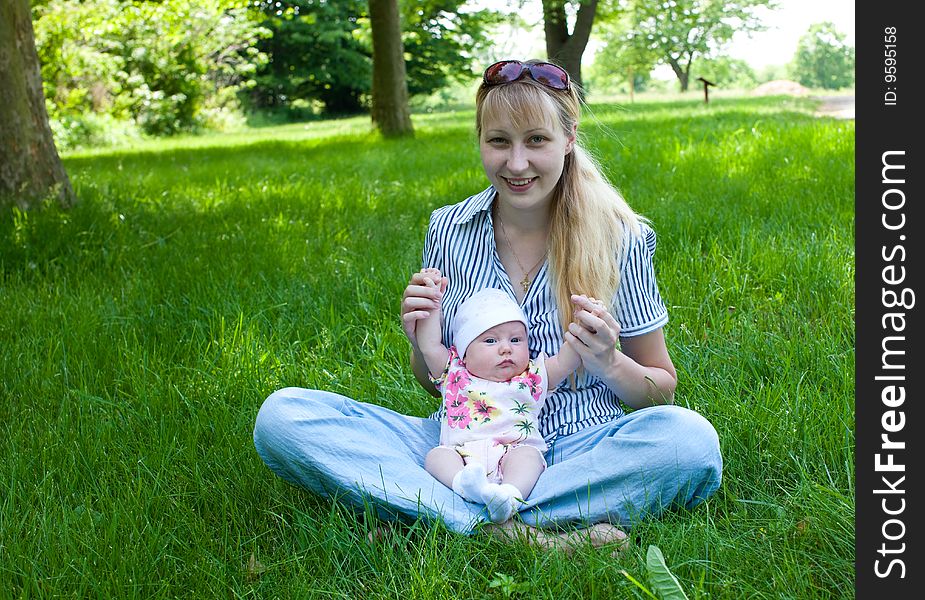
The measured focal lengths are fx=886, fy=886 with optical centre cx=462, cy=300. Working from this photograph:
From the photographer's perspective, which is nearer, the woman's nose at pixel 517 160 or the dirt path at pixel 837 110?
the woman's nose at pixel 517 160

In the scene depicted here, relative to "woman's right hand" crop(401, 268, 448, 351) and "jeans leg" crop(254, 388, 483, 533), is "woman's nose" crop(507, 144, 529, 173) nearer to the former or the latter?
"woman's right hand" crop(401, 268, 448, 351)

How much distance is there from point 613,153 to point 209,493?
6.60 meters

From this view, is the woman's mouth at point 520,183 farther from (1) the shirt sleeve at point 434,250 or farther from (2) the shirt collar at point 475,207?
(1) the shirt sleeve at point 434,250

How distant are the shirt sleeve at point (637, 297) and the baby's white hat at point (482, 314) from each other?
30 centimetres

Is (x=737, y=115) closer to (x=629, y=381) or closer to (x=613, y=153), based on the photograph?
(x=613, y=153)

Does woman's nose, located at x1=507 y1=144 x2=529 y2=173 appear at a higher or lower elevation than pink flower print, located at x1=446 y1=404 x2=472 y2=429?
higher

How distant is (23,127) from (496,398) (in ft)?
16.9

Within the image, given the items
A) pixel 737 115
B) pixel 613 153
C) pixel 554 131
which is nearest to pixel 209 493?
pixel 554 131

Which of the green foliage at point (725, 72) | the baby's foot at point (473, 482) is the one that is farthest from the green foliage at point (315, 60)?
the green foliage at point (725, 72)

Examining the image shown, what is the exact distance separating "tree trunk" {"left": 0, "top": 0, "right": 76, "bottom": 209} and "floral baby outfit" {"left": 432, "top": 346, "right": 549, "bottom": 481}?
15.7 ft

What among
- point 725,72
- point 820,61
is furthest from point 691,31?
point 820,61

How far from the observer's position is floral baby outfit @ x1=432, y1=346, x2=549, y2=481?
7.77 feet

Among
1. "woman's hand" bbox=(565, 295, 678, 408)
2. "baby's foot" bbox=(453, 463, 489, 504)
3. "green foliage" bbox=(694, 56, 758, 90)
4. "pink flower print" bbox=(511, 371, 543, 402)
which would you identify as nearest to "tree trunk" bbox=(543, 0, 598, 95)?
"woman's hand" bbox=(565, 295, 678, 408)

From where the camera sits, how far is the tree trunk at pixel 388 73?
13.6 metres
